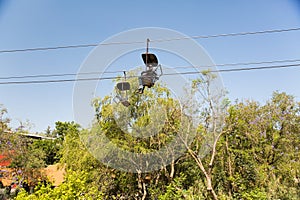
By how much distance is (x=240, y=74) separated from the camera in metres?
4.41

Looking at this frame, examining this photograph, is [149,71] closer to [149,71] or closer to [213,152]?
[149,71]

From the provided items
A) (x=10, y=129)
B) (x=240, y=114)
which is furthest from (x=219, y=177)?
(x=10, y=129)

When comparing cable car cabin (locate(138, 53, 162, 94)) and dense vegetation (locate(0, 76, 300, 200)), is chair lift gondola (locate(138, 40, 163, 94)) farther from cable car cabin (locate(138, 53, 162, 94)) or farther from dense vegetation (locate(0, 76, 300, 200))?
dense vegetation (locate(0, 76, 300, 200))

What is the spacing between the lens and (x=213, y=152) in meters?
5.20

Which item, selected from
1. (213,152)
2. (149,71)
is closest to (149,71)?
(149,71)

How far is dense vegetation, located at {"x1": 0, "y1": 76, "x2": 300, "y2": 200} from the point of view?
524 centimetres

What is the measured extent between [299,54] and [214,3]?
1.56m

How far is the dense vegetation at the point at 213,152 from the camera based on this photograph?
5.24 m

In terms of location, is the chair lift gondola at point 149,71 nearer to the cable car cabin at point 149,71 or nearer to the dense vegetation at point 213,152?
the cable car cabin at point 149,71

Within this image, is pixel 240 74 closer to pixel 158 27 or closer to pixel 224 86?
pixel 224 86

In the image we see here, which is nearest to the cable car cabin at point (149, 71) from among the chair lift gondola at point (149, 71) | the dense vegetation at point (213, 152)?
the chair lift gondola at point (149, 71)

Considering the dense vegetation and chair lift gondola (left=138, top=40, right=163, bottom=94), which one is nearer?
chair lift gondola (left=138, top=40, right=163, bottom=94)

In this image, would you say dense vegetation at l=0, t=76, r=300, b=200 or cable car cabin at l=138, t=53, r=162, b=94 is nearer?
cable car cabin at l=138, t=53, r=162, b=94

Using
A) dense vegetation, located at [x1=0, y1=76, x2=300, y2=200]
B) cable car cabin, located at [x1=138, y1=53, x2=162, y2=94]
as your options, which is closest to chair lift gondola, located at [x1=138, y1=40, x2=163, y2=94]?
cable car cabin, located at [x1=138, y1=53, x2=162, y2=94]
